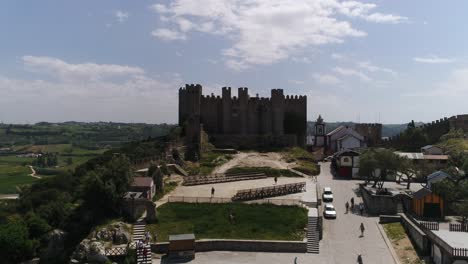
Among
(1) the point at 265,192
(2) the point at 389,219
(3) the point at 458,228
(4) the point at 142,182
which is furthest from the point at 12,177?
(3) the point at 458,228

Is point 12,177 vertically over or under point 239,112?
under

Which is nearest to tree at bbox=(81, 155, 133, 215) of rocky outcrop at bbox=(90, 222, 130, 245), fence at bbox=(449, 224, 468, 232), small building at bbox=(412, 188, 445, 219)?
rocky outcrop at bbox=(90, 222, 130, 245)

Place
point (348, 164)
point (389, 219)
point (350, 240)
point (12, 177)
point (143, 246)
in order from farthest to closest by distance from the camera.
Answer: point (12, 177) → point (348, 164) → point (389, 219) → point (350, 240) → point (143, 246)

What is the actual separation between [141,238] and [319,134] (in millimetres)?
46911

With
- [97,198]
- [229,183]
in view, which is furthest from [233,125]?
[97,198]

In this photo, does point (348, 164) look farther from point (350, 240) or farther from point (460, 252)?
point (460, 252)

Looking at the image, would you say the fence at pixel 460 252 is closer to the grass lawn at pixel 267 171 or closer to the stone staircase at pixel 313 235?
the stone staircase at pixel 313 235

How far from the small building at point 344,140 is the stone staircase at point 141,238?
39910mm

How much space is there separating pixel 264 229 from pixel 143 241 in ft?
24.1

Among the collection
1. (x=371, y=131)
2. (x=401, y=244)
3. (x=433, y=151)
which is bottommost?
(x=401, y=244)

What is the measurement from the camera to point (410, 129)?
65062 mm

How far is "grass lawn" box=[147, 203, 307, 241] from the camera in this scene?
28156 mm

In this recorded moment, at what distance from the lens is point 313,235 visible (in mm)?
27875

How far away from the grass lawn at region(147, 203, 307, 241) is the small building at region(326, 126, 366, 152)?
114 ft
